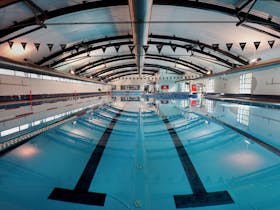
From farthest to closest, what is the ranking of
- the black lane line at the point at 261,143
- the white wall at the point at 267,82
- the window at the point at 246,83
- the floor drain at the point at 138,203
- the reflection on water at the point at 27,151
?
the window at the point at 246,83, the white wall at the point at 267,82, the black lane line at the point at 261,143, the reflection on water at the point at 27,151, the floor drain at the point at 138,203

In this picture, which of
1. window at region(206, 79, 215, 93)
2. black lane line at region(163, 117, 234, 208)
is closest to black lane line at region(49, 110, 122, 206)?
black lane line at region(163, 117, 234, 208)

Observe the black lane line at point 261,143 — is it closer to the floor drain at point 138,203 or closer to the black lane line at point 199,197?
the black lane line at point 199,197

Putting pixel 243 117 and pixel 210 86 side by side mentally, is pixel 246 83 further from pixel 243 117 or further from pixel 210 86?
pixel 243 117

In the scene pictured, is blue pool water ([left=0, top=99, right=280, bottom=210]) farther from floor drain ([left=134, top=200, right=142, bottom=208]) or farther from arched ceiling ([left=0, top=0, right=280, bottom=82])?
arched ceiling ([left=0, top=0, right=280, bottom=82])

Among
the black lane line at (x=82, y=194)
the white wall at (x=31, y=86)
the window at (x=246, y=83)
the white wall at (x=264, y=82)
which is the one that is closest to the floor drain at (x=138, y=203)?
the black lane line at (x=82, y=194)

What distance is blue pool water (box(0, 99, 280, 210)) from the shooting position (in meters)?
1.41

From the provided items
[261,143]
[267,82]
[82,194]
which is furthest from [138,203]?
[267,82]

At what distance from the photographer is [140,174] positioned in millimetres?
1874

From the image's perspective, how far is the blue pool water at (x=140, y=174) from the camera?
55.5 inches

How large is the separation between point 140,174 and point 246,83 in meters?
16.1

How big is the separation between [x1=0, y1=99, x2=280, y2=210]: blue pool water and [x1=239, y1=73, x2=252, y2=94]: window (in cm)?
1313

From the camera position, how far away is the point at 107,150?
8.86 ft

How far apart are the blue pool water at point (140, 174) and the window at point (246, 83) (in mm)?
13126

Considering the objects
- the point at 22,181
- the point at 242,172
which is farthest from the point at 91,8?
the point at 242,172
